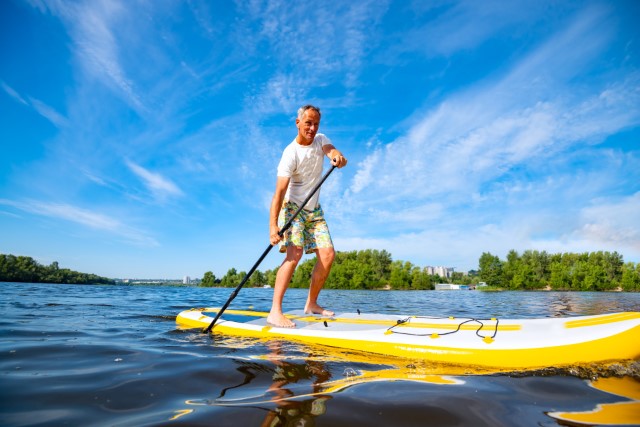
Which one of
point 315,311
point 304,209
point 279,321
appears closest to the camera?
point 279,321

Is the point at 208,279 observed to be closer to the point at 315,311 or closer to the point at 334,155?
the point at 315,311

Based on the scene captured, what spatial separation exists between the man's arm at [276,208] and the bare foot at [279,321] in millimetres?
1069

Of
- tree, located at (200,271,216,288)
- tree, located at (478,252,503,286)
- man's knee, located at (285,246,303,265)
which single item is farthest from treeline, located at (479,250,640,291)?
man's knee, located at (285,246,303,265)

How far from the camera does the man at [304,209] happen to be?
492 centimetres

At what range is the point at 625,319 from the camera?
2.96 meters

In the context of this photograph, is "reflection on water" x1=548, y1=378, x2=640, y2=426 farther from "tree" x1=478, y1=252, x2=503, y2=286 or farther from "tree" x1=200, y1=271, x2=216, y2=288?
"tree" x1=200, y1=271, x2=216, y2=288

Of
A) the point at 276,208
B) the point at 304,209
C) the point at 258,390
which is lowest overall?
the point at 258,390

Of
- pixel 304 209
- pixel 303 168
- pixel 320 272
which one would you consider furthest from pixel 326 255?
pixel 303 168

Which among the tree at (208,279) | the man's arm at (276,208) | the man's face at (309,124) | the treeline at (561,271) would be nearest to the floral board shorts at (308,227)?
the man's arm at (276,208)

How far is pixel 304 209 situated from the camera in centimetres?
541

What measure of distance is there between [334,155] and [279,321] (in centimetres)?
261

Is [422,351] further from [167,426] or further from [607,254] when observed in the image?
[607,254]

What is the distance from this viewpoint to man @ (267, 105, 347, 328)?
4.92 metres

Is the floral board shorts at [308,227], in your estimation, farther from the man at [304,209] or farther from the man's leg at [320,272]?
the man's leg at [320,272]
